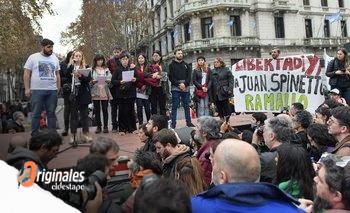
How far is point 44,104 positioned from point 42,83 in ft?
1.02

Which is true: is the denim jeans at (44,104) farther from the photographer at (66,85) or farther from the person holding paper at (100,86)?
the person holding paper at (100,86)

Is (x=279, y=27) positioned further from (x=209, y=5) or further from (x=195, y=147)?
(x=195, y=147)

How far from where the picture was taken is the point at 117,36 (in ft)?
124

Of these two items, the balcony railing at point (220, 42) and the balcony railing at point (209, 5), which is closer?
the balcony railing at point (220, 42)

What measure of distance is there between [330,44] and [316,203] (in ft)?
139

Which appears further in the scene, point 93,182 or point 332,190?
point 332,190

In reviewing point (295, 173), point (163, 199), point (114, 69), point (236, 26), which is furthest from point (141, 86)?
point (236, 26)

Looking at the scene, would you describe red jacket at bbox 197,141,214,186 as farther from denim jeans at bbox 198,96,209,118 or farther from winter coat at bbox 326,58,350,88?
winter coat at bbox 326,58,350,88

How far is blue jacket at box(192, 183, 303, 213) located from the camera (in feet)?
7.41

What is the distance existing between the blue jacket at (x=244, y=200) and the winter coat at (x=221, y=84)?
6168 mm

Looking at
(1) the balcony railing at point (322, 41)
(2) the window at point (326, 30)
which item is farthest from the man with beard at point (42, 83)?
(2) the window at point (326, 30)

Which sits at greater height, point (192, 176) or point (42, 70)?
point (42, 70)

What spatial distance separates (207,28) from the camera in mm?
38469

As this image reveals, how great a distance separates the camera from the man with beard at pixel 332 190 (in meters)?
2.97
